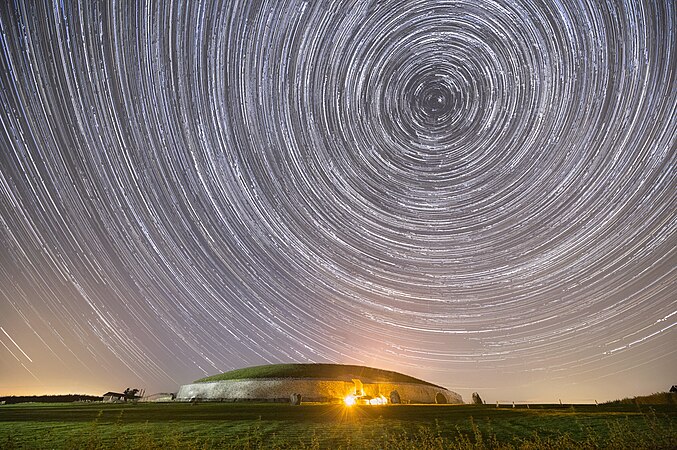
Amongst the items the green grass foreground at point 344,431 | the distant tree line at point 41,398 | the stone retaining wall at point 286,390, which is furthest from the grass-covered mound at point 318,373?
the green grass foreground at point 344,431

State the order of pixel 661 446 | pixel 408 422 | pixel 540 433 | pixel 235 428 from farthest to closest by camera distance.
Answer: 1. pixel 408 422
2. pixel 235 428
3. pixel 540 433
4. pixel 661 446

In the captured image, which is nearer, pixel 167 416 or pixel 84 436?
pixel 84 436

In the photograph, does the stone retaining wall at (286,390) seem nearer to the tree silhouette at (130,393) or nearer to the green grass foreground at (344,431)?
the tree silhouette at (130,393)

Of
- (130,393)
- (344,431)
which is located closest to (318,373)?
(130,393)

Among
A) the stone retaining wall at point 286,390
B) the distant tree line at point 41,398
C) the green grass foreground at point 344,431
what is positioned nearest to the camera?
the green grass foreground at point 344,431

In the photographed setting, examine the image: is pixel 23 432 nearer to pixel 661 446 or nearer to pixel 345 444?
pixel 345 444

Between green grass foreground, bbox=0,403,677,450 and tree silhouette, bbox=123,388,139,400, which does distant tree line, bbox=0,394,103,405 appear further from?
green grass foreground, bbox=0,403,677,450

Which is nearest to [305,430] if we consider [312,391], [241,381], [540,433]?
[540,433]

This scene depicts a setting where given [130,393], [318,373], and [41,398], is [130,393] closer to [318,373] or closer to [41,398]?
[41,398]
